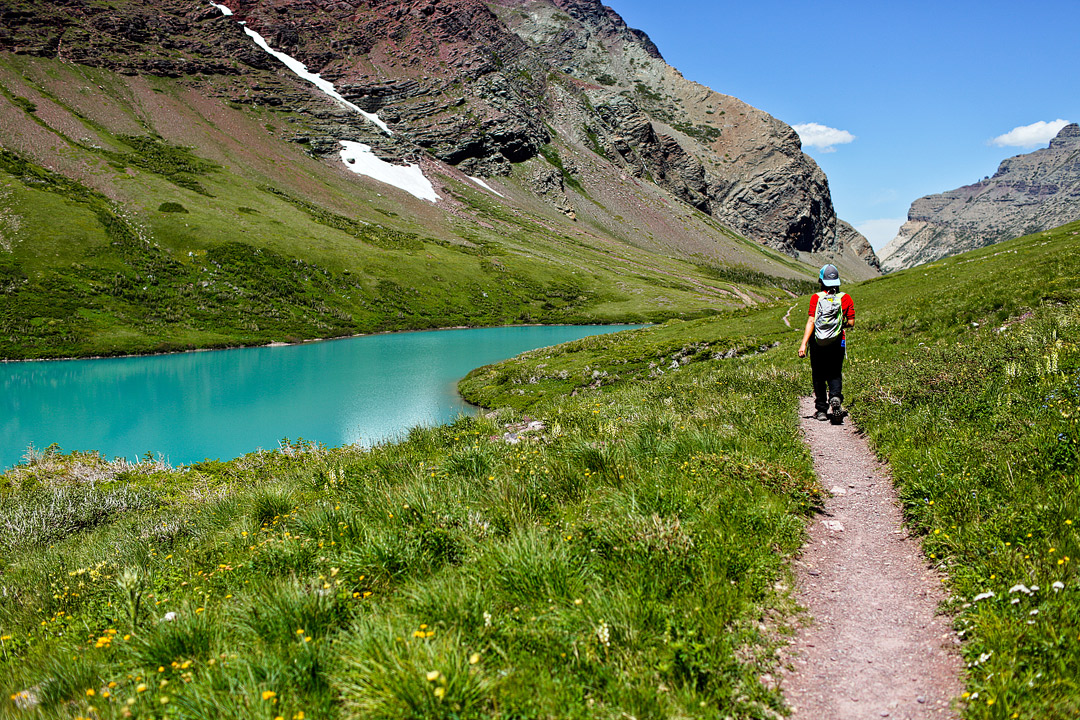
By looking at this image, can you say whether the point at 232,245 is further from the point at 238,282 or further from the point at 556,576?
the point at 556,576

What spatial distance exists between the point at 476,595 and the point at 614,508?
91.1 inches

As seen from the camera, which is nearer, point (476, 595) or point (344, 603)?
point (476, 595)

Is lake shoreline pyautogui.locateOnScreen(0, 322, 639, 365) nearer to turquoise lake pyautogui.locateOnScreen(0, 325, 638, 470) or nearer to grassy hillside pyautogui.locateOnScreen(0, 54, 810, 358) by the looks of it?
grassy hillside pyautogui.locateOnScreen(0, 54, 810, 358)

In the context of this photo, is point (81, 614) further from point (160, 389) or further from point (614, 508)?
point (160, 389)

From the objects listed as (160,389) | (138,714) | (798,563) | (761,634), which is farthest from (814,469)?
(160,389)

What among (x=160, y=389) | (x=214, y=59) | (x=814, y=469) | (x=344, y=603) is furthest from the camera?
(x=214, y=59)

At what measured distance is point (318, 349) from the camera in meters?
73.2

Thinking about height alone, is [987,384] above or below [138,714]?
above

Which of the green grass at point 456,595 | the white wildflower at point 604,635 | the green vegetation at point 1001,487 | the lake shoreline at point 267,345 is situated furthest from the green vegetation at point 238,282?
the green vegetation at point 1001,487

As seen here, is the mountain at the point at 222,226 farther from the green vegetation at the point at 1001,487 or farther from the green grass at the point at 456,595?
the green vegetation at the point at 1001,487

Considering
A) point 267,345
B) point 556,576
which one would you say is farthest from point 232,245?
point 556,576

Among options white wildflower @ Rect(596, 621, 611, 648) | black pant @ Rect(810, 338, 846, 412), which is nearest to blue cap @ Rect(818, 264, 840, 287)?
black pant @ Rect(810, 338, 846, 412)

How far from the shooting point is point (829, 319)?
11.9m

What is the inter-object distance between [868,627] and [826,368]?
28.1 feet
